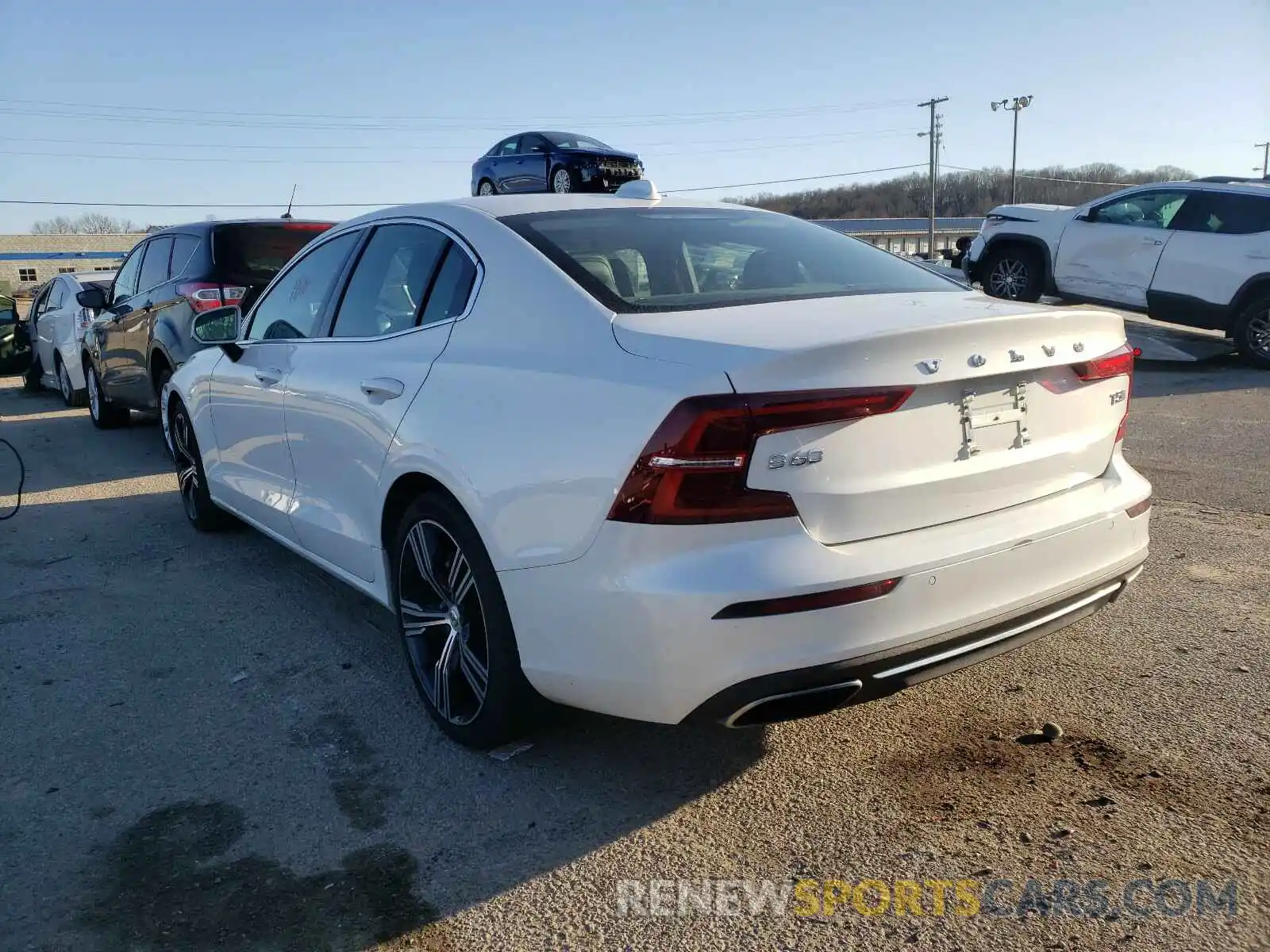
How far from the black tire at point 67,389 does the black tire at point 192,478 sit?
6.42 metres

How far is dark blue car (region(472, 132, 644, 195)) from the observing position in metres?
18.8

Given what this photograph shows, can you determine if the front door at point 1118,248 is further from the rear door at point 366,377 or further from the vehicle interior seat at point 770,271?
the rear door at point 366,377

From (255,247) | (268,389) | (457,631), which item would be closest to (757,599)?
(457,631)

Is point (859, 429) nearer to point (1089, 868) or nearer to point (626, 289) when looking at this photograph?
point (626, 289)

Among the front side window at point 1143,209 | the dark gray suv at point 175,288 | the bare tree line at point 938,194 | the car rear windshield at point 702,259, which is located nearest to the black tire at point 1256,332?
the front side window at point 1143,209

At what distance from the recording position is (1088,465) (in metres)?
3.07

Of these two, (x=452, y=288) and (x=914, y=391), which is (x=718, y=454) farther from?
(x=452, y=288)

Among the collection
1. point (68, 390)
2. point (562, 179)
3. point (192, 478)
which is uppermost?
point (562, 179)

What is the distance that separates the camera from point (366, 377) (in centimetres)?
365

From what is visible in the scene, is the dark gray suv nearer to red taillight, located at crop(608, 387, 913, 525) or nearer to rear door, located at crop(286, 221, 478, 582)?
rear door, located at crop(286, 221, 478, 582)

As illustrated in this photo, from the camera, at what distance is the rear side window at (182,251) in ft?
26.3

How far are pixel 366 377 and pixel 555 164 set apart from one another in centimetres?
1595

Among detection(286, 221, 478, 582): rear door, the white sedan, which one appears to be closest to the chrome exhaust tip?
the white sedan

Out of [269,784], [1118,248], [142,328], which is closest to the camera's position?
[269,784]
